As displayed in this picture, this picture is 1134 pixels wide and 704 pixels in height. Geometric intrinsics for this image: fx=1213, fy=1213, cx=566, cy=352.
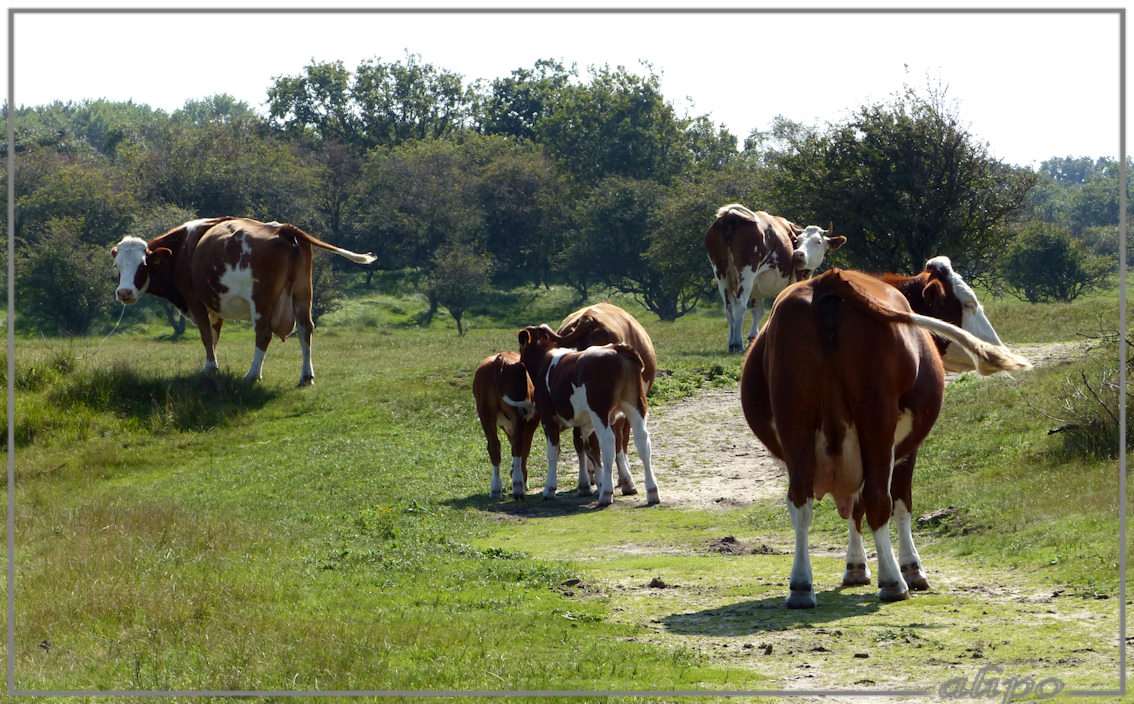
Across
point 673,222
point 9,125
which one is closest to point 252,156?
point 673,222

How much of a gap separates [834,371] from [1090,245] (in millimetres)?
56805

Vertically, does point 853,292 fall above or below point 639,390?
above

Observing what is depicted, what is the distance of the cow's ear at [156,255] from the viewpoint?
26.2m

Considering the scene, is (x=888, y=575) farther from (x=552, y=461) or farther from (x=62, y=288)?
(x=62, y=288)

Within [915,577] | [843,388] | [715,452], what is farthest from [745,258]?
[843,388]

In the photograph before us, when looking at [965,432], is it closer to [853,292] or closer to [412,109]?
[853,292]

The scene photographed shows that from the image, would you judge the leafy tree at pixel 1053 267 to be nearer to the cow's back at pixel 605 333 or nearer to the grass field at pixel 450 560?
the grass field at pixel 450 560

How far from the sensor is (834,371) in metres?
8.51

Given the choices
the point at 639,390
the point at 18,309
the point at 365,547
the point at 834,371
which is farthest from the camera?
the point at 18,309

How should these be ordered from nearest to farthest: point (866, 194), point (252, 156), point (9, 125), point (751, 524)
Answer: point (9, 125), point (751, 524), point (866, 194), point (252, 156)

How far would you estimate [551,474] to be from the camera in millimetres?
16906

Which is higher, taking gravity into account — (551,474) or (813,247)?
(813,247)

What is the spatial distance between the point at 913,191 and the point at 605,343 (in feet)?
52.6

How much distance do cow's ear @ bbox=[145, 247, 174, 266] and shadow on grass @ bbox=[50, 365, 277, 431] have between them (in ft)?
8.92
